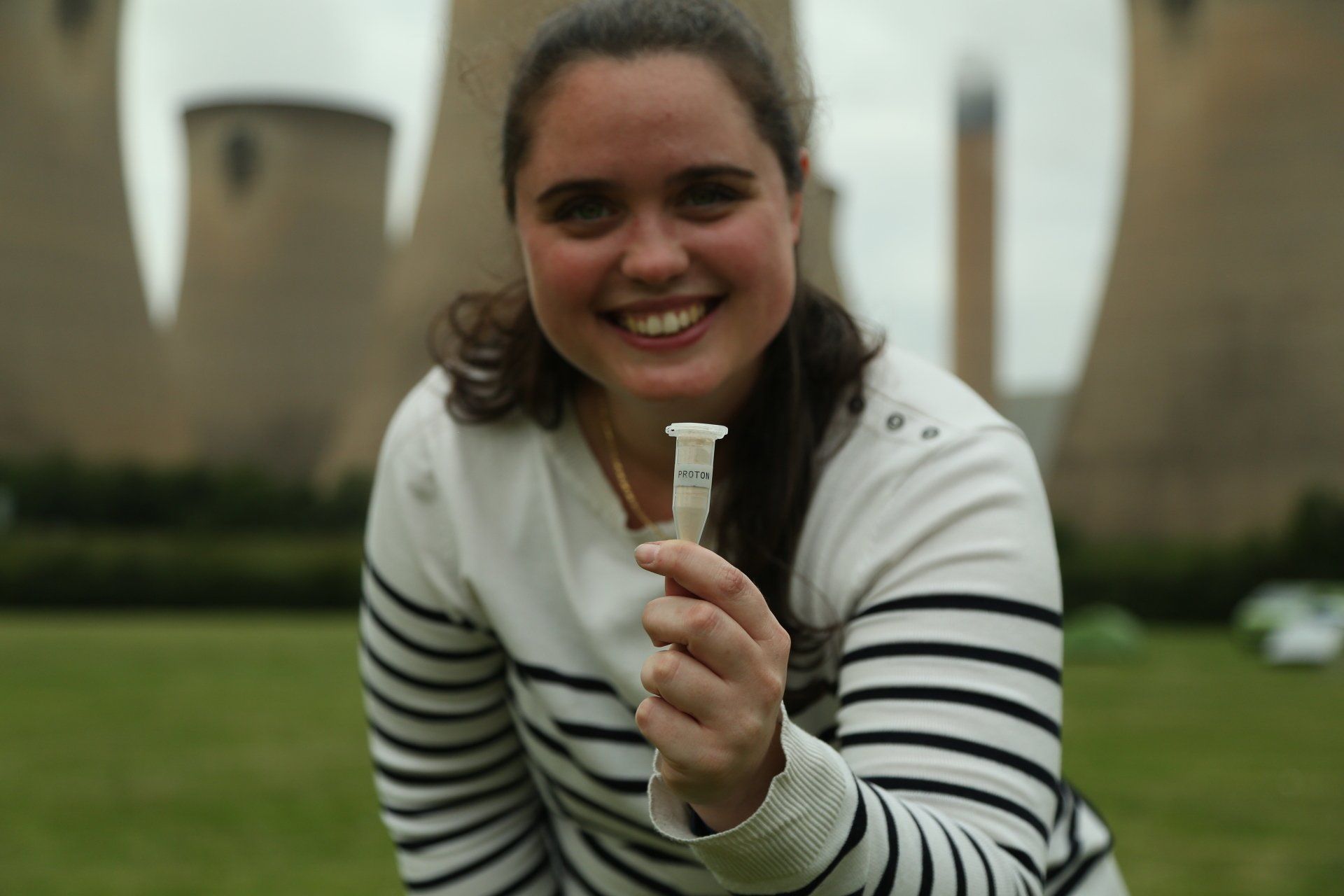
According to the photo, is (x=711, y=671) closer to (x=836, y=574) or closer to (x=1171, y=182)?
(x=836, y=574)

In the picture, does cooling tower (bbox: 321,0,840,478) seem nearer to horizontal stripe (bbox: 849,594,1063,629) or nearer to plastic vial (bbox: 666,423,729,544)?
horizontal stripe (bbox: 849,594,1063,629)

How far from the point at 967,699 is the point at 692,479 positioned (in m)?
0.38

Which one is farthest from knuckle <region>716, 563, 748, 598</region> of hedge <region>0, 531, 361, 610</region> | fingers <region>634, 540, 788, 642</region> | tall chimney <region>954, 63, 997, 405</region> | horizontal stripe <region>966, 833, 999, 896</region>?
tall chimney <region>954, 63, 997, 405</region>

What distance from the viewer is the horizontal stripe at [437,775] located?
66.8 inches

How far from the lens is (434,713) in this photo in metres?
1.66

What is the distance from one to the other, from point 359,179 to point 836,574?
79.2 feet

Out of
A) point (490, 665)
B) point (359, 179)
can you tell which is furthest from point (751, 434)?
point (359, 179)

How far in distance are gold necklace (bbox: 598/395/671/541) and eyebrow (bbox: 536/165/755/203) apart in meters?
0.32

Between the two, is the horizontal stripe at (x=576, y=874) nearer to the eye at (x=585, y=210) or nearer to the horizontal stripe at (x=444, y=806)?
the horizontal stripe at (x=444, y=806)

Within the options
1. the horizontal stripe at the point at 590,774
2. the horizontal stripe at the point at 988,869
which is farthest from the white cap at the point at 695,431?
the horizontal stripe at the point at 590,774

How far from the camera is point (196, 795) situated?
428 cm

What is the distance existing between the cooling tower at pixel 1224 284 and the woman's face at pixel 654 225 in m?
15.9

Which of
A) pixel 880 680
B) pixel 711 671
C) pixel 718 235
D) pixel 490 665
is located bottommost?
pixel 490 665

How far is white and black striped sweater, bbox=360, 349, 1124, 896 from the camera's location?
1.15 meters
